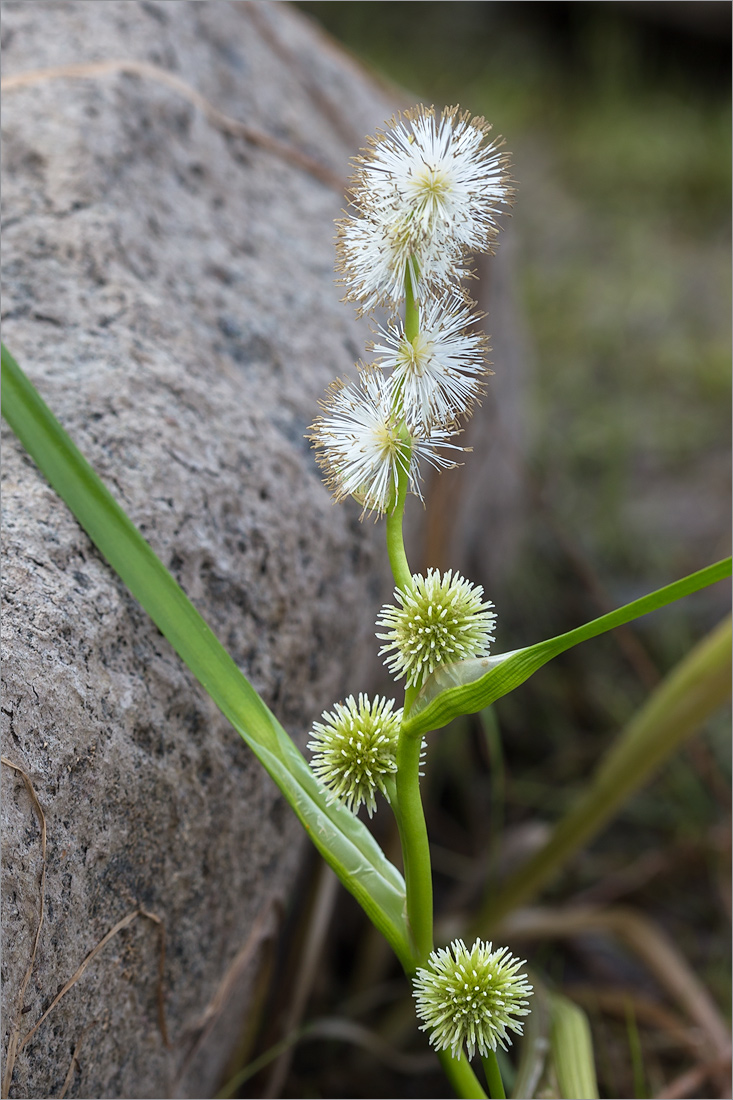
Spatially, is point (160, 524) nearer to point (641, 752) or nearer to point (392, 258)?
point (392, 258)

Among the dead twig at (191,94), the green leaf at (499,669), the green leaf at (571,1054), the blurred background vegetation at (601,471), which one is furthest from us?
the blurred background vegetation at (601,471)

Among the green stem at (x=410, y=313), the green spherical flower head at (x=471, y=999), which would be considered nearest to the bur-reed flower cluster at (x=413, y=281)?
the green stem at (x=410, y=313)

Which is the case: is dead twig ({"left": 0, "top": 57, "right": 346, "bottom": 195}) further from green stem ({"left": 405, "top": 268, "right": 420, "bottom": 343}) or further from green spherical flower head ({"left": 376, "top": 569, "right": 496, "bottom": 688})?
green spherical flower head ({"left": 376, "top": 569, "right": 496, "bottom": 688})

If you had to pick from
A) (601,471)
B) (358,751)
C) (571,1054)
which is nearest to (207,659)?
(358,751)

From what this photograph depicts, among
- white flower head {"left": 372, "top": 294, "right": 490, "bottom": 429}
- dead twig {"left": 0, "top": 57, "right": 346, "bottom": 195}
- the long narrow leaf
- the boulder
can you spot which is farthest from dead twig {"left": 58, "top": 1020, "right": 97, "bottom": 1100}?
dead twig {"left": 0, "top": 57, "right": 346, "bottom": 195}

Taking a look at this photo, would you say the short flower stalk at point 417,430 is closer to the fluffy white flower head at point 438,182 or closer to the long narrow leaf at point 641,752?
the fluffy white flower head at point 438,182

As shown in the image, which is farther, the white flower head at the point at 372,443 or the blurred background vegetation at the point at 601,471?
the blurred background vegetation at the point at 601,471
